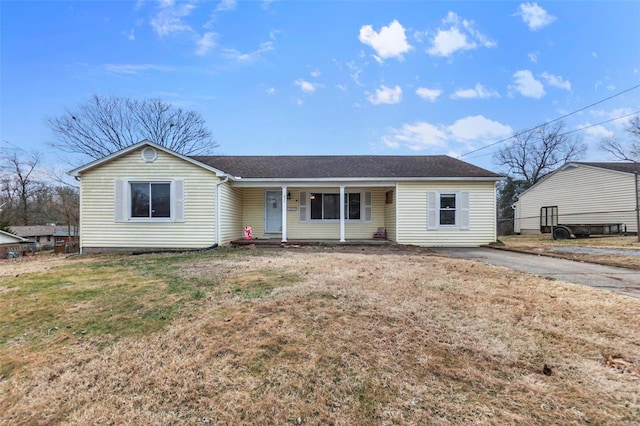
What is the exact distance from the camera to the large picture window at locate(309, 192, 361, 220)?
45.2 feet

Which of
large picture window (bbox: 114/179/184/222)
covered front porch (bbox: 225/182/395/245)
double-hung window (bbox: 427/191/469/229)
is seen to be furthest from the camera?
covered front porch (bbox: 225/182/395/245)

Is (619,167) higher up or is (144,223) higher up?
(619,167)

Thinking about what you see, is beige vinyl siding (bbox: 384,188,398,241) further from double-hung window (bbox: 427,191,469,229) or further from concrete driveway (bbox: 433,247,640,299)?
concrete driveway (bbox: 433,247,640,299)

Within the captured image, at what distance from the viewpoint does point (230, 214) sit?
12.1 m

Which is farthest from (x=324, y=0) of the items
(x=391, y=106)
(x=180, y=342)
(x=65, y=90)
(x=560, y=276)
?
(x=65, y=90)

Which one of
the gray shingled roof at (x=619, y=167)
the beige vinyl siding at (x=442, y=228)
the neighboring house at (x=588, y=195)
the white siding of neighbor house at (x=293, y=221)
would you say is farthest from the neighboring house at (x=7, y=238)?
the gray shingled roof at (x=619, y=167)

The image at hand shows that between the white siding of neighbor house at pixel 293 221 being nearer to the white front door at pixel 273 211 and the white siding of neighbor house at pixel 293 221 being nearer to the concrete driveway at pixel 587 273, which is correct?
the white front door at pixel 273 211

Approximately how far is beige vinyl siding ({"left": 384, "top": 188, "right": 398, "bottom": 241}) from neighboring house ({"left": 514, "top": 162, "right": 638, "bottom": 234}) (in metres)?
13.5

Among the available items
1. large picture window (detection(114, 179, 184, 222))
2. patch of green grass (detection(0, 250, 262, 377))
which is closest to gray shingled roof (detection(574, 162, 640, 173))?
patch of green grass (detection(0, 250, 262, 377))

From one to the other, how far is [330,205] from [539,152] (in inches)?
1319

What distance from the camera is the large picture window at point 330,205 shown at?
13.8 m

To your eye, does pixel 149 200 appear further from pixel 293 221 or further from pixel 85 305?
pixel 85 305

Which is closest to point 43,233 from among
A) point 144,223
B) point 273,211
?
point 144,223

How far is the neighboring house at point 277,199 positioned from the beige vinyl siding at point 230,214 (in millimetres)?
41
